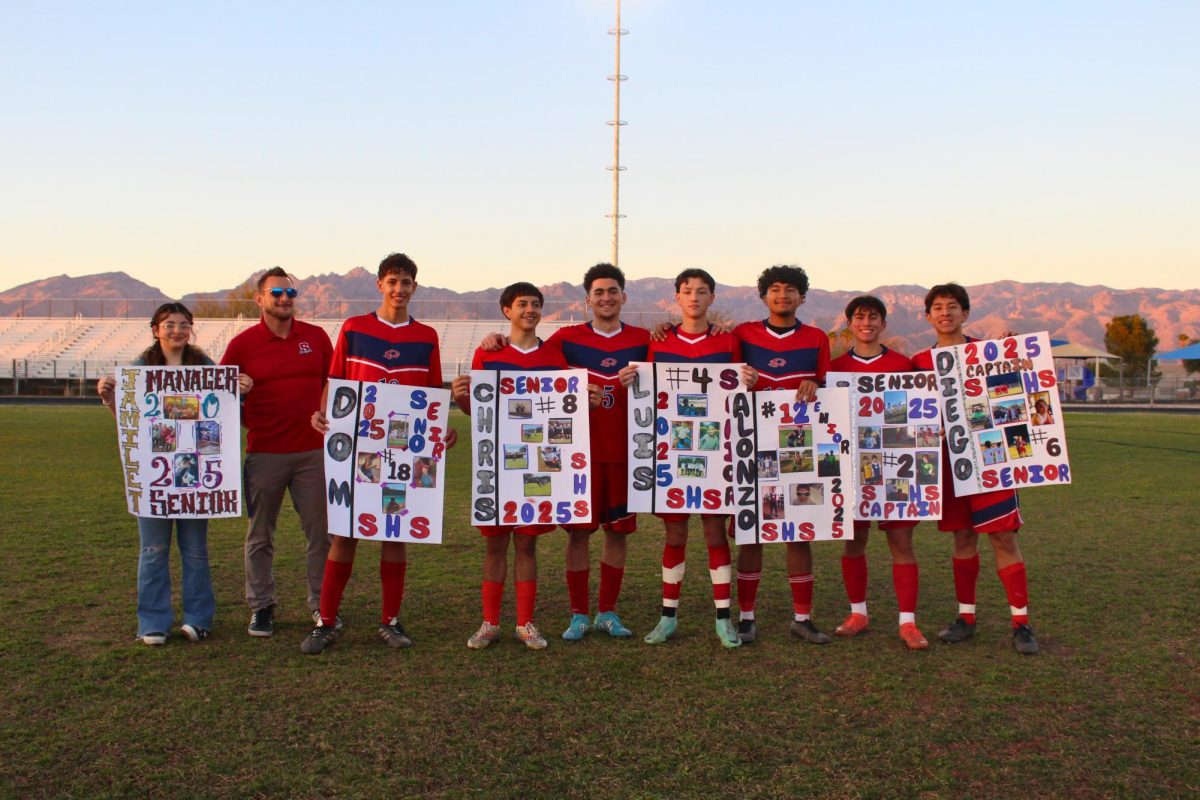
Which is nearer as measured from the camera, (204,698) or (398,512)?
(204,698)

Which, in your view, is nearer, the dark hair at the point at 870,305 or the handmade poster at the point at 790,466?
the handmade poster at the point at 790,466

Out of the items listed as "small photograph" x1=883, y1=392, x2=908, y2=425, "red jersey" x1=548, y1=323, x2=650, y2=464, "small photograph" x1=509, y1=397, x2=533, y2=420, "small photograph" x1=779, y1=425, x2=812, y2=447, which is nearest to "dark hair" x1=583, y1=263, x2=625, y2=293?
"red jersey" x1=548, y1=323, x2=650, y2=464

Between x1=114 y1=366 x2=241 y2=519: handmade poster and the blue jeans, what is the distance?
0.44 ft

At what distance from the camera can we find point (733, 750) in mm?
4328

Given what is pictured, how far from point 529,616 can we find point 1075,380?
50.2m

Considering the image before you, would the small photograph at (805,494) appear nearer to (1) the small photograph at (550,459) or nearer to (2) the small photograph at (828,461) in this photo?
(2) the small photograph at (828,461)

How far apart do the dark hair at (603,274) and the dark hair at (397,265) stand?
104 cm

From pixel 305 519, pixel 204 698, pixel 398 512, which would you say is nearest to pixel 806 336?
pixel 398 512

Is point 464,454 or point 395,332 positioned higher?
point 395,332

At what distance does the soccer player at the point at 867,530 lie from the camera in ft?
20.4

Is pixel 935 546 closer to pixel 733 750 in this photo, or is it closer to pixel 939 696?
pixel 939 696

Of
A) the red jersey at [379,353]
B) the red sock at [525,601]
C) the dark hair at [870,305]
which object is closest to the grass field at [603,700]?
the red sock at [525,601]

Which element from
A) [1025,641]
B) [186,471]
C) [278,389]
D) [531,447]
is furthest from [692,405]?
[186,471]

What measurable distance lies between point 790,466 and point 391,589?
246cm
